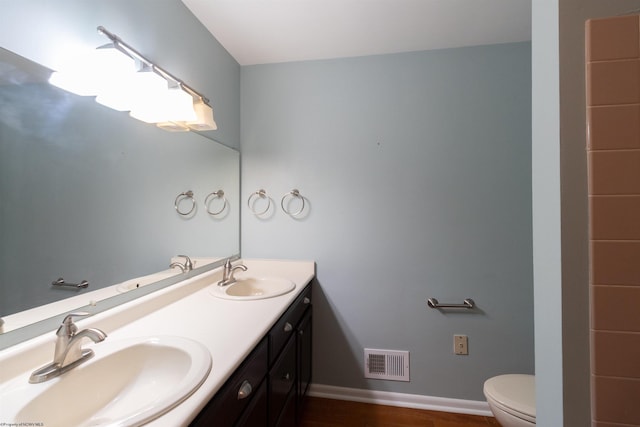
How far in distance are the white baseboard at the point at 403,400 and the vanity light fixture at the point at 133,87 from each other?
186cm

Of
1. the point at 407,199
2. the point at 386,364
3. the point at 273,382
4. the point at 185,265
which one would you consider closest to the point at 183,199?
the point at 185,265

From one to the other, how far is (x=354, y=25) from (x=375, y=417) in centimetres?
237

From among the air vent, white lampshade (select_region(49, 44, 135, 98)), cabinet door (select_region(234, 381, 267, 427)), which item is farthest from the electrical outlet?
white lampshade (select_region(49, 44, 135, 98))

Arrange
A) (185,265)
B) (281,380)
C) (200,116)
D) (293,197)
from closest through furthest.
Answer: (281,380), (200,116), (185,265), (293,197)

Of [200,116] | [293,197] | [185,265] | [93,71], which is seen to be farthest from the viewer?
[293,197]

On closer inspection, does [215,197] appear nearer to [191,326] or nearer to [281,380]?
[191,326]

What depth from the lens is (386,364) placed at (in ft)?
5.54

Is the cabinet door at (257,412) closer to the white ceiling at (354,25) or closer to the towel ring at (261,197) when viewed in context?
the towel ring at (261,197)

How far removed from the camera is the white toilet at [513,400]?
3.62ft

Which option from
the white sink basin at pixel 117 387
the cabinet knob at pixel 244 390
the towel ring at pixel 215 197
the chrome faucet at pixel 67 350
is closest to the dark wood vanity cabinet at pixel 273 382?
the cabinet knob at pixel 244 390

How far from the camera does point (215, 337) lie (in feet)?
2.81

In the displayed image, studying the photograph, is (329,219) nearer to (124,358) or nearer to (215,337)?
(215,337)

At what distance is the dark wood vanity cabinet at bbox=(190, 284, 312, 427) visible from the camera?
0.69 meters

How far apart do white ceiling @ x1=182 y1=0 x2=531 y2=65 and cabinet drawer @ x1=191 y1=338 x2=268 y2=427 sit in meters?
1.64
